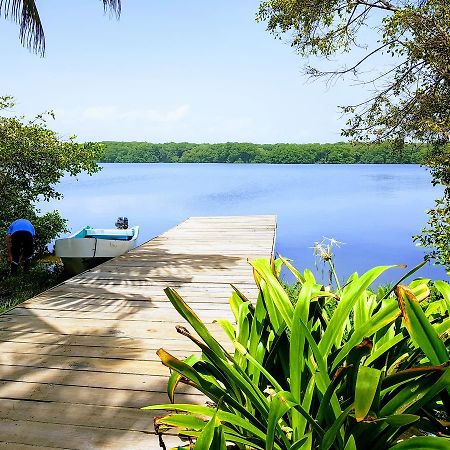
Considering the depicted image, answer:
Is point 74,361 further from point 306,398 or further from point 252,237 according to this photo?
point 252,237

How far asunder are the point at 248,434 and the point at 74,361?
5.27ft

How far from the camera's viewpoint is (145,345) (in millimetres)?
2707

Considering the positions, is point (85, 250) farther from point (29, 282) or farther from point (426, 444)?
point (426, 444)

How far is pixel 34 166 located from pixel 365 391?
26.4ft

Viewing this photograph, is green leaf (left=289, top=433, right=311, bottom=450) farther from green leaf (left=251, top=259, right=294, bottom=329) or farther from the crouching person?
the crouching person

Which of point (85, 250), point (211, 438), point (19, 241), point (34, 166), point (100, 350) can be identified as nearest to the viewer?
point (211, 438)

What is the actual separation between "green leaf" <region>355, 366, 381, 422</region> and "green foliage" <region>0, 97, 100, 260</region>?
24.7 feet

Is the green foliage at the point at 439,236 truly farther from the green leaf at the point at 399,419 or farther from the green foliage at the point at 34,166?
the green foliage at the point at 34,166

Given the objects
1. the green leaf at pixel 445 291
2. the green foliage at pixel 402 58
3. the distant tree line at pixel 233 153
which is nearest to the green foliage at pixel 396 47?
the green foliage at pixel 402 58

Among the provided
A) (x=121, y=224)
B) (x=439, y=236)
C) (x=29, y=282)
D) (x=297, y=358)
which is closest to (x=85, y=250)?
(x=29, y=282)

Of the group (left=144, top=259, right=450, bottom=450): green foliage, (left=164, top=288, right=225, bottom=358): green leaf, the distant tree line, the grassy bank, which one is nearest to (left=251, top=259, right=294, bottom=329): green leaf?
(left=144, top=259, right=450, bottom=450): green foliage

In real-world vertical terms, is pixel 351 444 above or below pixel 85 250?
above

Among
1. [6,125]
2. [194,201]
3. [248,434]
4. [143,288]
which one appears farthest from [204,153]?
[248,434]

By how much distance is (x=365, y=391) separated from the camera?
0.93 m
